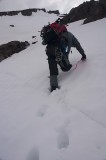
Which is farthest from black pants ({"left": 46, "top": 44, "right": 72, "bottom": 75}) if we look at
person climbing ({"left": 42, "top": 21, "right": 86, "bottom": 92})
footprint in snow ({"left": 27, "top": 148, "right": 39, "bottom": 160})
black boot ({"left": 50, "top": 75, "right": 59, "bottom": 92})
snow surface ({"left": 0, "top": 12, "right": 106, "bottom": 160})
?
footprint in snow ({"left": 27, "top": 148, "right": 39, "bottom": 160})

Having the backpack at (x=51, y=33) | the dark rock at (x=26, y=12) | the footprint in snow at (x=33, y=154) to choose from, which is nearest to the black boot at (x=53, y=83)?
the backpack at (x=51, y=33)

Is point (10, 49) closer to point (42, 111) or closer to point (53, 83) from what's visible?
point (53, 83)

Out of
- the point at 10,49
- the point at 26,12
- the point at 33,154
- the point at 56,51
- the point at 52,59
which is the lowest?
the point at 26,12

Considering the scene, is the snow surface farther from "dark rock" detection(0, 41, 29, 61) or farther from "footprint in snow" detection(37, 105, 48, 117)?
"dark rock" detection(0, 41, 29, 61)

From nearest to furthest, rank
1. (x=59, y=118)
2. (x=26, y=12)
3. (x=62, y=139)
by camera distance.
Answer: (x=62, y=139), (x=59, y=118), (x=26, y=12)

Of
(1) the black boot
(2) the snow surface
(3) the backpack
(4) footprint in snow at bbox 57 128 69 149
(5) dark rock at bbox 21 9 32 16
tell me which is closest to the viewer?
(2) the snow surface

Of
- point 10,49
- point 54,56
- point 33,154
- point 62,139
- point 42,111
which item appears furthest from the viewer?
point 10,49

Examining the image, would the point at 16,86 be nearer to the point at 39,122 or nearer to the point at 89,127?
the point at 39,122

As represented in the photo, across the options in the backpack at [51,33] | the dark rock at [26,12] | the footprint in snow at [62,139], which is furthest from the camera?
the dark rock at [26,12]

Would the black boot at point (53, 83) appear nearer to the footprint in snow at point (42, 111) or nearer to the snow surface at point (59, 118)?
the snow surface at point (59, 118)

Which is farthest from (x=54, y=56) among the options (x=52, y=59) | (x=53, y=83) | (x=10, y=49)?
(x=10, y=49)

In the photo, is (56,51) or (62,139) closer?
(62,139)

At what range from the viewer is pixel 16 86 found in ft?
23.2

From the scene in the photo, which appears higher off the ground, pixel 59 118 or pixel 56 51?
pixel 56 51
